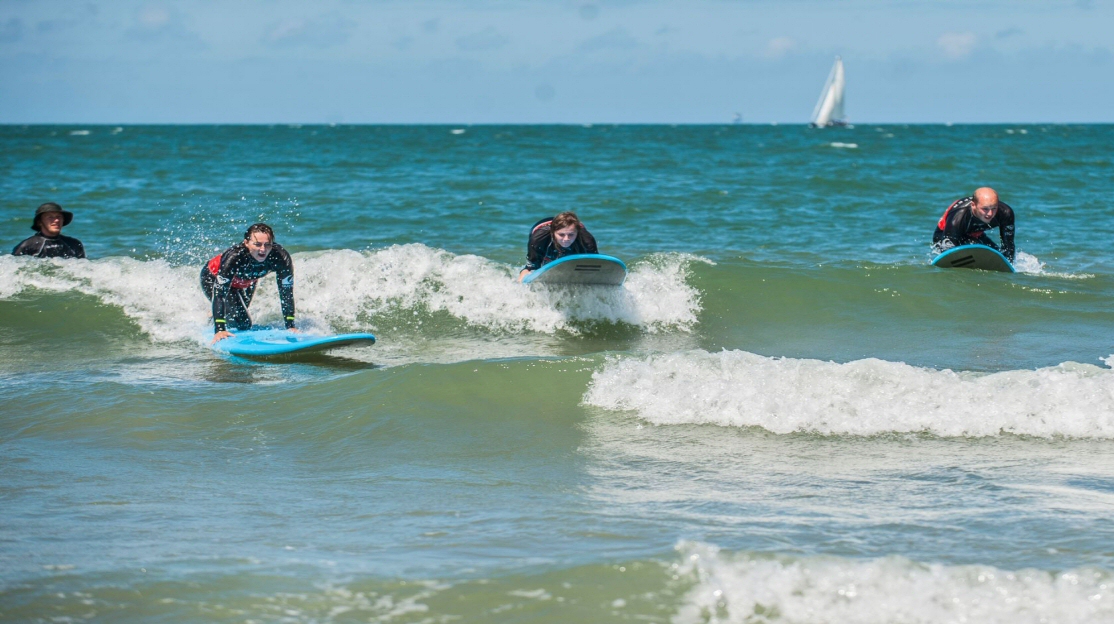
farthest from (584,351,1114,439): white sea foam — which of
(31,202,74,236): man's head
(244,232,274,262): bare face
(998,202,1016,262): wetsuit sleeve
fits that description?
(31,202,74,236): man's head

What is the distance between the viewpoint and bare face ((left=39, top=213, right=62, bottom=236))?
11680mm

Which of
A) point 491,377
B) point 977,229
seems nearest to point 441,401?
point 491,377

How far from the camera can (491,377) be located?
755 cm

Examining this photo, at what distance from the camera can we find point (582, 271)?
10.0 metres

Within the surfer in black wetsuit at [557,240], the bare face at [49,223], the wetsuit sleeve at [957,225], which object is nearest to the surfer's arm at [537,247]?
the surfer in black wetsuit at [557,240]

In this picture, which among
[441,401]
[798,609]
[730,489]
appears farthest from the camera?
[441,401]

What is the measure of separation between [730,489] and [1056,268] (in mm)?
10440

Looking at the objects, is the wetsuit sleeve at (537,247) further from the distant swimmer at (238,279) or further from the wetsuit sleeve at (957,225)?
the wetsuit sleeve at (957,225)

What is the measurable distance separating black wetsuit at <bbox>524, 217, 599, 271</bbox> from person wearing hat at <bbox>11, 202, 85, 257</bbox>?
5.32 m

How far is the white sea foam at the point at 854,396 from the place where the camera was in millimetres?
6422

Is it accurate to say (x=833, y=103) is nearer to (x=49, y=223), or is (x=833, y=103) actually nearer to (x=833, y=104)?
(x=833, y=104)

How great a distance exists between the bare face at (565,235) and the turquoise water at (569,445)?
3.26 feet

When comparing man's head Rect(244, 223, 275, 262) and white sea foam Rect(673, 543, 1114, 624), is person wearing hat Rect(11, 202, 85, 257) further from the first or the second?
white sea foam Rect(673, 543, 1114, 624)

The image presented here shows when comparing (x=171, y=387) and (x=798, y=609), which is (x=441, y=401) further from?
(x=798, y=609)
